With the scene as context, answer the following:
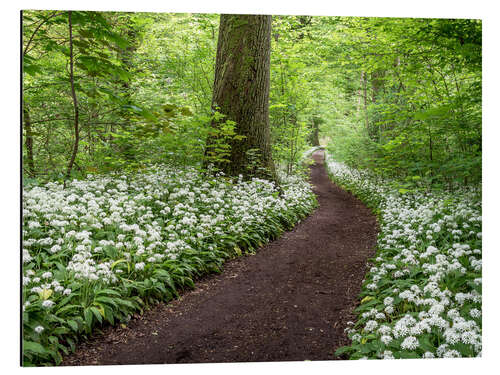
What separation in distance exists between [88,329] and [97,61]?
107 inches

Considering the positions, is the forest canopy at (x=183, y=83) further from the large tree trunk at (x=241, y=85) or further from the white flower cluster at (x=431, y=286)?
the white flower cluster at (x=431, y=286)

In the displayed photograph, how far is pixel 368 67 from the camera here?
517cm

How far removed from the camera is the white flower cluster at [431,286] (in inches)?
93.6

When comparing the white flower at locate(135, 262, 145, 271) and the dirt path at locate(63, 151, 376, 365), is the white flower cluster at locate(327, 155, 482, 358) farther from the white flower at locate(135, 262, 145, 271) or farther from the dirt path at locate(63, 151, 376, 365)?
the white flower at locate(135, 262, 145, 271)

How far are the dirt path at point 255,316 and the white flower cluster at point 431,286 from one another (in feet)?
1.11

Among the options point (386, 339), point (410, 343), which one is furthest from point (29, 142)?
point (410, 343)

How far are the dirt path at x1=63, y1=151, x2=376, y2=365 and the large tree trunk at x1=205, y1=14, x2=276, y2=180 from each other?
2122mm

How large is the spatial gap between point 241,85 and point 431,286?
4.78 metres

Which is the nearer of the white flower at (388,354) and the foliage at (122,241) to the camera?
the white flower at (388,354)

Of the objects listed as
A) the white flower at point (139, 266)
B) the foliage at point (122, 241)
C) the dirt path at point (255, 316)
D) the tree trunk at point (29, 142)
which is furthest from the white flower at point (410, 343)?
the tree trunk at point (29, 142)

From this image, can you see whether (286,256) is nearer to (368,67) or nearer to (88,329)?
(88,329)

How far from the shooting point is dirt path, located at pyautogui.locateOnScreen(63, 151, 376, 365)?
2.57m

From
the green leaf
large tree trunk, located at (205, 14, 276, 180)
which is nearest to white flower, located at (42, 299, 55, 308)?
the green leaf

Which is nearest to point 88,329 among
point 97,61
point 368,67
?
point 97,61
